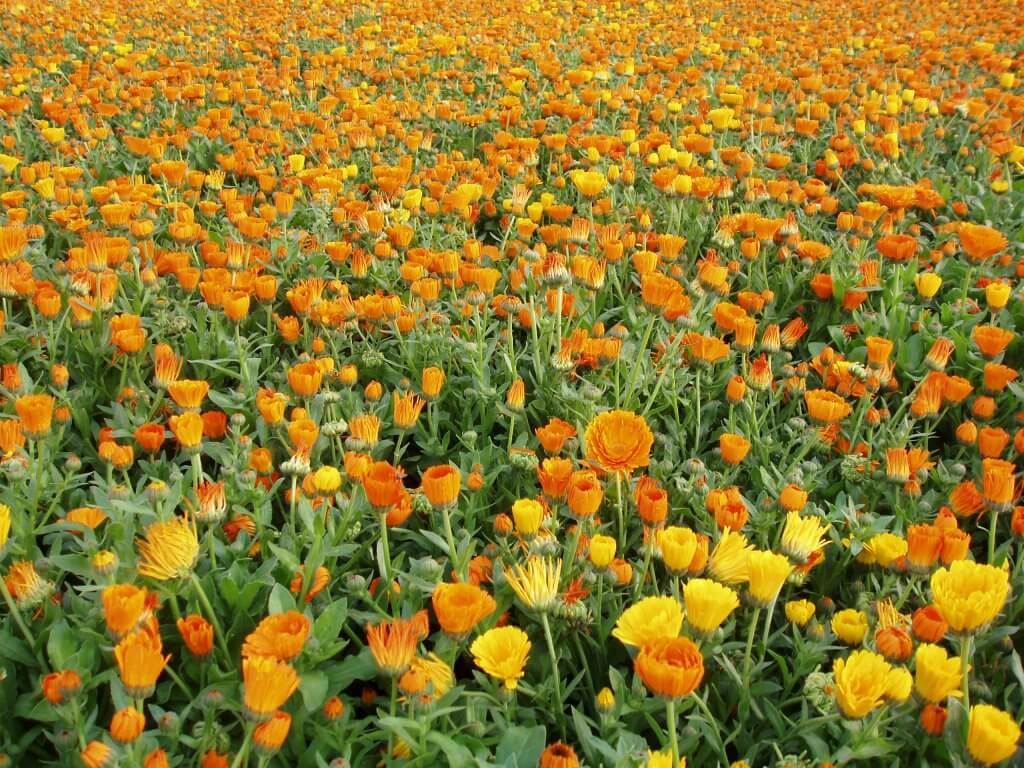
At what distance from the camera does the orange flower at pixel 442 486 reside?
156 cm

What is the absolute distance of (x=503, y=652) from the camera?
1.38 m

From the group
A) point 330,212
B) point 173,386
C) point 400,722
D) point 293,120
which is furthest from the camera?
point 293,120

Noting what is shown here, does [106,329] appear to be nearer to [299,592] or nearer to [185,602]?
[185,602]

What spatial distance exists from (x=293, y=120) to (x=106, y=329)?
2.22 meters

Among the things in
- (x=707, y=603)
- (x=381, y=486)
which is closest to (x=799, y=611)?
(x=707, y=603)

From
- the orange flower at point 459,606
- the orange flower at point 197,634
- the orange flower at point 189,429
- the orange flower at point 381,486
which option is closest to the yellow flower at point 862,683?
the orange flower at point 459,606

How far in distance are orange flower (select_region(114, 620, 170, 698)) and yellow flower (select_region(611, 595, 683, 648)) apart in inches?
25.4

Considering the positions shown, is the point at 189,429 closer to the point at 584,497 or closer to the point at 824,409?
the point at 584,497

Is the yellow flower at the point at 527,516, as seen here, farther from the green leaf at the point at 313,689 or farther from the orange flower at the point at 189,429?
the orange flower at the point at 189,429

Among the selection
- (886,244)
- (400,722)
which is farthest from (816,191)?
(400,722)

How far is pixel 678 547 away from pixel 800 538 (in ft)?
0.96

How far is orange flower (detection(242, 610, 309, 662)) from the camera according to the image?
127cm

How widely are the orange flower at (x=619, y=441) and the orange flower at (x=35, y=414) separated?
1087 millimetres

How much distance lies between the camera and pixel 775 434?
2.43m
